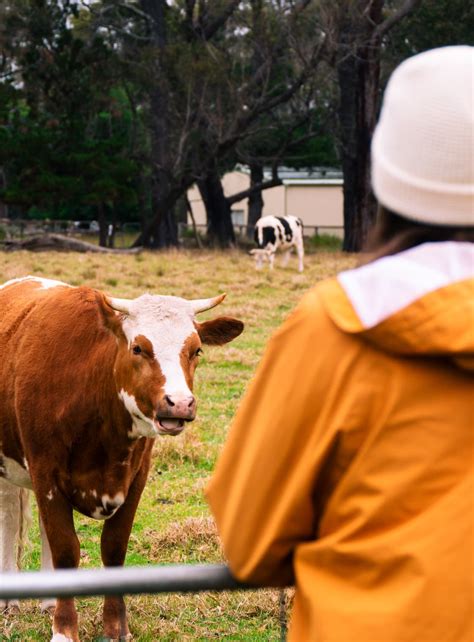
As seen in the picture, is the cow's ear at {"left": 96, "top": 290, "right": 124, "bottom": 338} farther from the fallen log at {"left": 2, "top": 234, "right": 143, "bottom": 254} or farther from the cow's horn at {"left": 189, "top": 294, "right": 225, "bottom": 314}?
the fallen log at {"left": 2, "top": 234, "right": 143, "bottom": 254}

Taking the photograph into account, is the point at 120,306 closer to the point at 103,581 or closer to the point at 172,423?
the point at 172,423

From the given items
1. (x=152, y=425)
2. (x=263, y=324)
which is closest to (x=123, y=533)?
(x=152, y=425)

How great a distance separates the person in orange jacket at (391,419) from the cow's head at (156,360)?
2.48 metres

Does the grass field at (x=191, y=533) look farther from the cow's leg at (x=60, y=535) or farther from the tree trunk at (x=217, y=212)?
the tree trunk at (x=217, y=212)

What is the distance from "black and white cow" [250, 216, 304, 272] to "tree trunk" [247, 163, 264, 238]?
16050 millimetres

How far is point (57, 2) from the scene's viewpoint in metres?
32.7

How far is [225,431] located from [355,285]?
22.6 ft

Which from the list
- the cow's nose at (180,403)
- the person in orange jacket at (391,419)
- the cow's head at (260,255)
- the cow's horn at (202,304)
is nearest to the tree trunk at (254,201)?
the cow's head at (260,255)

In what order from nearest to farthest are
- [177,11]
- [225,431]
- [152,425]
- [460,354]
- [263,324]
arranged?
[460,354] → [152,425] → [225,431] → [263,324] → [177,11]

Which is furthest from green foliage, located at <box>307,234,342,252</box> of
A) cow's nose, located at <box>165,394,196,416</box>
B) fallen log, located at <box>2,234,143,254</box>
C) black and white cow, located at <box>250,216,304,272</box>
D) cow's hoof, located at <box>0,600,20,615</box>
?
cow's nose, located at <box>165,394,196,416</box>

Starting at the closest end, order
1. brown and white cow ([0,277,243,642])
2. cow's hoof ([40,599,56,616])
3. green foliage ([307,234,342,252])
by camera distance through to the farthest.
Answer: brown and white cow ([0,277,243,642]) < cow's hoof ([40,599,56,616]) < green foliage ([307,234,342,252])

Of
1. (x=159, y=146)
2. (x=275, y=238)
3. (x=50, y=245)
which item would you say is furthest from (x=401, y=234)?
(x=159, y=146)

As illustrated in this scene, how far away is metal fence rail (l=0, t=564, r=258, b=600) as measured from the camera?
5.92 ft

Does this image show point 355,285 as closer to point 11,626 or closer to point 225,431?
point 11,626
